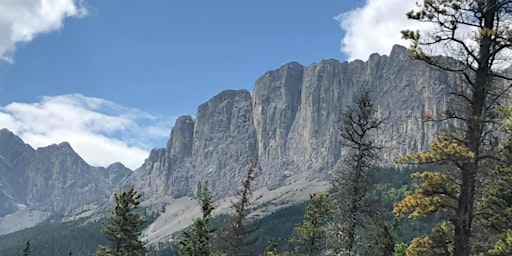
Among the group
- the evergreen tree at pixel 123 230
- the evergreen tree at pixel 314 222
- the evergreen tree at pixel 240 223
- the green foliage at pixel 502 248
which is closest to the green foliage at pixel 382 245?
the evergreen tree at pixel 314 222

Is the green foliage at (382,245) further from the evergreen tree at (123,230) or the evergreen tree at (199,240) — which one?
the evergreen tree at (123,230)

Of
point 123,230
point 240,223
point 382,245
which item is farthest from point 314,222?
point 123,230

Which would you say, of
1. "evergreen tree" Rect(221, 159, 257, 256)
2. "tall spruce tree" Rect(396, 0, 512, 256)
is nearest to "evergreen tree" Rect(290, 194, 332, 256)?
"evergreen tree" Rect(221, 159, 257, 256)

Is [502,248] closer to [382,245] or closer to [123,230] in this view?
[382,245]

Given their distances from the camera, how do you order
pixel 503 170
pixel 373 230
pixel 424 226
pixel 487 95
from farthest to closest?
pixel 424 226 < pixel 373 230 < pixel 503 170 < pixel 487 95

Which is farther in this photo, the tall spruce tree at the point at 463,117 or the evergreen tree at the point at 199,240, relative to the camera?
the evergreen tree at the point at 199,240

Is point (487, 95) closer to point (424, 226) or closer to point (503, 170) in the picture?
point (503, 170)

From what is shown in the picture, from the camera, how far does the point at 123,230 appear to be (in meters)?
39.3

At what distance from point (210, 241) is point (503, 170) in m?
23.6

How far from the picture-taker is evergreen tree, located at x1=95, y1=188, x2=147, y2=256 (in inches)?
1533

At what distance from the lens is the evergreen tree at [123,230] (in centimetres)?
3894

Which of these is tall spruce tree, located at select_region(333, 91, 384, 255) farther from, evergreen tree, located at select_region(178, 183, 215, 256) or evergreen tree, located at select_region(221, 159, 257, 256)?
evergreen tree, located at select_region(178, 183, 215, 256)

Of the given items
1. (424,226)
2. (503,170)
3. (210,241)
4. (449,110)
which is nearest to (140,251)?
(210,241)

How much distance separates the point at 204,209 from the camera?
134 ft
